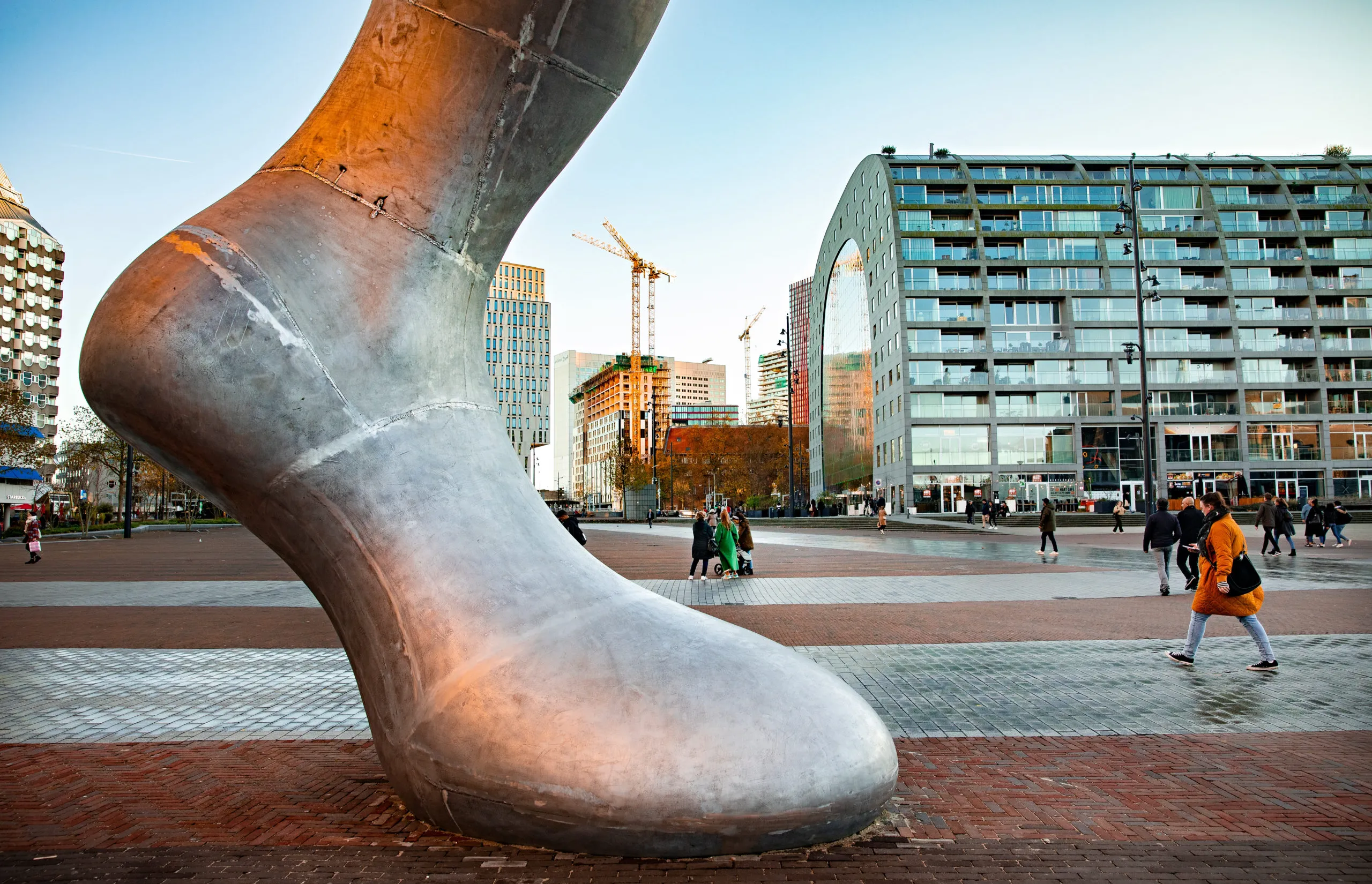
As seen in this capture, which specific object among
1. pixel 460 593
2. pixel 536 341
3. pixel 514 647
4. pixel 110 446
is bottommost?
pixel 514 647

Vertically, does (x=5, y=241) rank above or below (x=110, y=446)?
above

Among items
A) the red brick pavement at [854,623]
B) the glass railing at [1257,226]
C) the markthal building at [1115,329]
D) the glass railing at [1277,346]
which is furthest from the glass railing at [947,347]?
the red brick pavement at [854,623]

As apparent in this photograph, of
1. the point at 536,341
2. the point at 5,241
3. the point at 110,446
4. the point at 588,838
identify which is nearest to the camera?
the point at 588,838

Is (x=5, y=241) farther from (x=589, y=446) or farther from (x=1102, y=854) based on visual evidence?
(x=589, y=446)

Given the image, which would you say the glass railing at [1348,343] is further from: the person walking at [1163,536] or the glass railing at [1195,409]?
the person walking at [1163,536]

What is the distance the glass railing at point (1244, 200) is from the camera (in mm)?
66062

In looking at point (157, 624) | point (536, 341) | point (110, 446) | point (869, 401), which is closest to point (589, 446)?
point (536, 341)

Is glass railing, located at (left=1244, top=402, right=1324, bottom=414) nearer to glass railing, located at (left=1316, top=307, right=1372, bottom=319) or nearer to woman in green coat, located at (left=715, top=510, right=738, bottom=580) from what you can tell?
glass railing, located at (left=1316, top=307, right=1372, bottom=319)

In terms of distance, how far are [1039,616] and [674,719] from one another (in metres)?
9.32

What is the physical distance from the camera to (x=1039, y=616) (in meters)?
10.9

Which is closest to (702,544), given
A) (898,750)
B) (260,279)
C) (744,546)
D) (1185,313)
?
(744,546)

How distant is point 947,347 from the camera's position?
62.8 meters

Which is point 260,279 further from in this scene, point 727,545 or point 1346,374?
point 1346,374

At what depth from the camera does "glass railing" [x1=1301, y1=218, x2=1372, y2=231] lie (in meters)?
66.1
